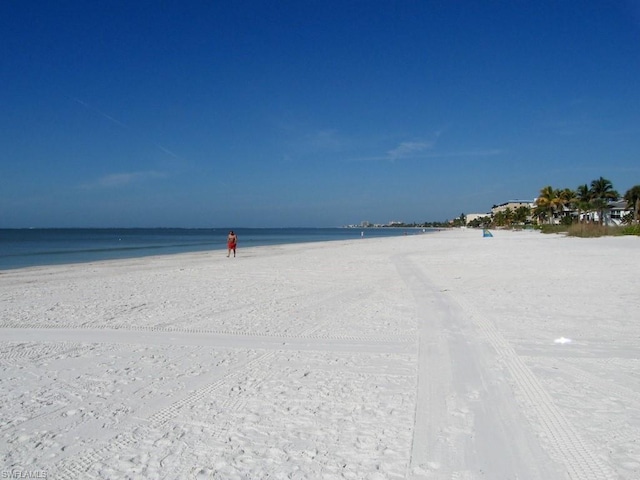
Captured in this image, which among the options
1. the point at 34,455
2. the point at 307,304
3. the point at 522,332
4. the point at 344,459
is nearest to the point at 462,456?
the point at 344,459

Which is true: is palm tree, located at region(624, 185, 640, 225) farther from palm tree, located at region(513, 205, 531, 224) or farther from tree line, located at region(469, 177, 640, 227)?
palm tree, located at region(513, 205, 531, 224)

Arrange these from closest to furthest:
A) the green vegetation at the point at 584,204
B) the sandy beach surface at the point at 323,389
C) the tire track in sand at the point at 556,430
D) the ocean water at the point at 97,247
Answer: the tire track in sand at the point at 556,430, the sandy beach surface at the point at 323,389, the ocean water at the point at 97,247, the green vegetation at the point at 584,204

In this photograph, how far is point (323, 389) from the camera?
4.70m

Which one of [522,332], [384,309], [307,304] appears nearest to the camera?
[522,332]

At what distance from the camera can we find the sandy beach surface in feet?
10.9

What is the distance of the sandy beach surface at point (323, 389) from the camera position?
3.32 metres

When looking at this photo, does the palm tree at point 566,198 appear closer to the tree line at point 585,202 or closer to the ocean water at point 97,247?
the tree line at point 585,202

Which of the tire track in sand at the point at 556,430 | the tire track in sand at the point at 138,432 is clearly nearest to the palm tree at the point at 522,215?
the tire track in sand at the point at 556,430

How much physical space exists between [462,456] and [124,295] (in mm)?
9837

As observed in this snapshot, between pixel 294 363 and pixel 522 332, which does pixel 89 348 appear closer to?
pixel 294 363

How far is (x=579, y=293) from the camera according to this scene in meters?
10.7

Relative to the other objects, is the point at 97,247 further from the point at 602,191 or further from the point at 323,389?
the point at 602,191

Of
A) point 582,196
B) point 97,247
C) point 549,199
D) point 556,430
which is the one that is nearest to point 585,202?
point 582,196

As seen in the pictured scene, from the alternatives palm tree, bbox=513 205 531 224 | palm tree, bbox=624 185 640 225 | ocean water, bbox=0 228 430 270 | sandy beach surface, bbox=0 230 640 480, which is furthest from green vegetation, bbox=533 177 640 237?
sandy beach surface, bbox=0 230 640 480
